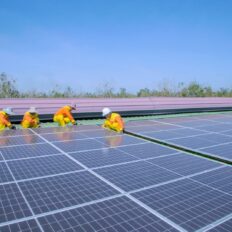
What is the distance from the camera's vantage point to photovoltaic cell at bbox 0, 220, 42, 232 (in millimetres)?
3586

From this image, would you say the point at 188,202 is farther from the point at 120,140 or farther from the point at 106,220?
the point at 120,140

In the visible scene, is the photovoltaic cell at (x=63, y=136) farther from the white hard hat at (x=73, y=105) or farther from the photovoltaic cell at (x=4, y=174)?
the white hard hat at (x=73, y=105)

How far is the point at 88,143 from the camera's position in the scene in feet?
28.2

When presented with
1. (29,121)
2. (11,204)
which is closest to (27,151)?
(11,204)

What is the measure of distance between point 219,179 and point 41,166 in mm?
3722

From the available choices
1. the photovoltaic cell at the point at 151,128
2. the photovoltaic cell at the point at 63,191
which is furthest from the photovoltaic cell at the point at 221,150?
the photovoltaic cell at the point at 63,191

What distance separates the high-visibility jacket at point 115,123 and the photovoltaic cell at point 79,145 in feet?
7.26

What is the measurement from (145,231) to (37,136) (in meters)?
6.72

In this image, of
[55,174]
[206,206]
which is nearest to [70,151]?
[55,174]

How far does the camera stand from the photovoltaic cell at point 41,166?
5734 mm

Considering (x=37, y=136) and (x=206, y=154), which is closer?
(x=206, y=154)

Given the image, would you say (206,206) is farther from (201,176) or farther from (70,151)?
(70,151)

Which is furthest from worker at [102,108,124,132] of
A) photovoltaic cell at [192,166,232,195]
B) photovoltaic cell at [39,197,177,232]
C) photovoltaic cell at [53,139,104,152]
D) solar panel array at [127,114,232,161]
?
photovoltaic cell at [39,197,177,232]

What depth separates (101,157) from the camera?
276 inches
